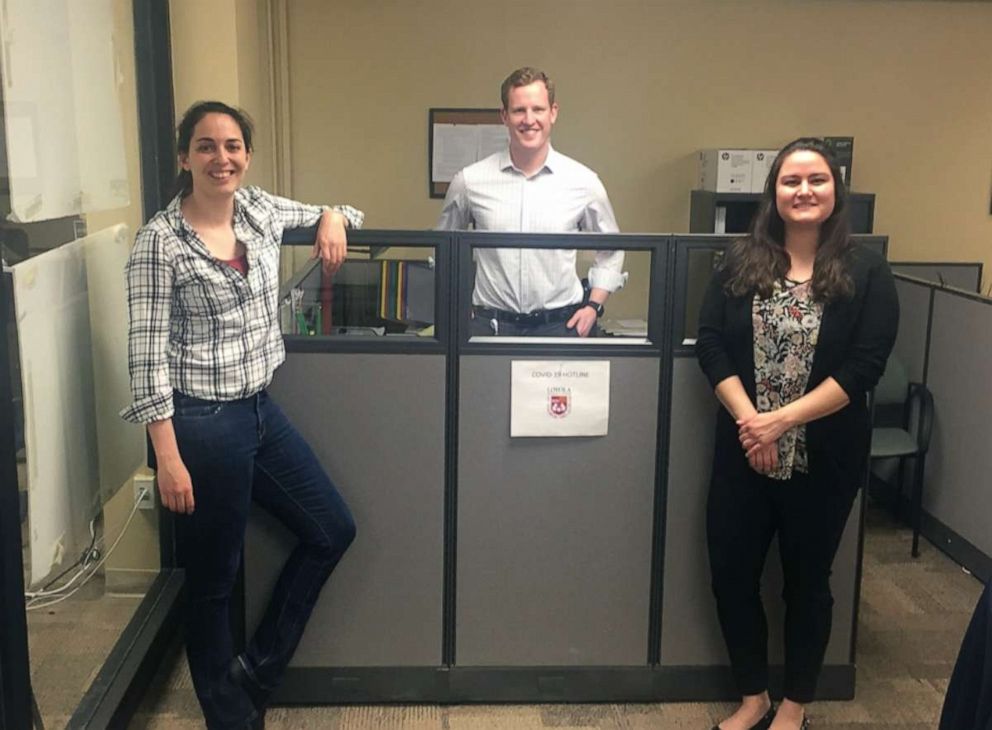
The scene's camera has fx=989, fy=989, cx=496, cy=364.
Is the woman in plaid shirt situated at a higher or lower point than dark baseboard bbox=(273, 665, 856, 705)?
higher

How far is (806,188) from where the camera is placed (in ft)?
6.66

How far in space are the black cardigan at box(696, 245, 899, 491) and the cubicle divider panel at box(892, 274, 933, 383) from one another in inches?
58.4

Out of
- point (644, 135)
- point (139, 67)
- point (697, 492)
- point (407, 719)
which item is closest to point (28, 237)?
point (139, 67)

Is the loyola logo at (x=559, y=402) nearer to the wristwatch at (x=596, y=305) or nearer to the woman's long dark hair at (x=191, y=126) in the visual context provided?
the wristwatch at (x=596, y=305)

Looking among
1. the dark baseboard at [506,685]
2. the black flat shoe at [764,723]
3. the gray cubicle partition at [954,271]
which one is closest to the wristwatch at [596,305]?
the dark baseboard at [506,685]

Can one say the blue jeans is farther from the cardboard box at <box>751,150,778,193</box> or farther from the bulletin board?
the cardboard box at <box>751,150,778,193</box>

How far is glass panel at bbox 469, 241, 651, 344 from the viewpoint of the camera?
2.38 metres

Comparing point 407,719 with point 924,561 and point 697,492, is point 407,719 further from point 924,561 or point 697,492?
point 924,561

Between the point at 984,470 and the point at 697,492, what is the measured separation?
1375 mm

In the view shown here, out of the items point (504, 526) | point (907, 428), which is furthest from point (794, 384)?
point (907, 428)

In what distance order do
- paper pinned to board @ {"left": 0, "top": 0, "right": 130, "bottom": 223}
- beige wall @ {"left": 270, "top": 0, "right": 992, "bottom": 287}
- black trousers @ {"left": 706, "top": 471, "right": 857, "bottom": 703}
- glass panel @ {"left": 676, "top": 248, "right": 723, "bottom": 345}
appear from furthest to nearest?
beige wall @ {"left": 270, "top": 0, "right": 992, "bottom": 287} < glass panel @ {"left": 676, "top": 248, "right": 723, "bottom": 345} < black trousers @ {"left": 706, "top": 471, "right": 857, "bottom": 703} < paper pinned to board @ {"left": 0, "top": 0, "right": 130, "bottom": 223}

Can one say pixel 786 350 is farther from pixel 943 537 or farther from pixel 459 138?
pixel 459 138

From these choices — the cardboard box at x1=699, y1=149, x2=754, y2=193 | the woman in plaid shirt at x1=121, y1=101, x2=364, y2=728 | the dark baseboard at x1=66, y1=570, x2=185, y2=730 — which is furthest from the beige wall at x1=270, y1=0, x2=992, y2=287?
the woman in plaid shirt at x1=121, y1=101, x2=364, y2=728

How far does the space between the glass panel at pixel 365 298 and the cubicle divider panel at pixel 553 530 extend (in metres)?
0.18
